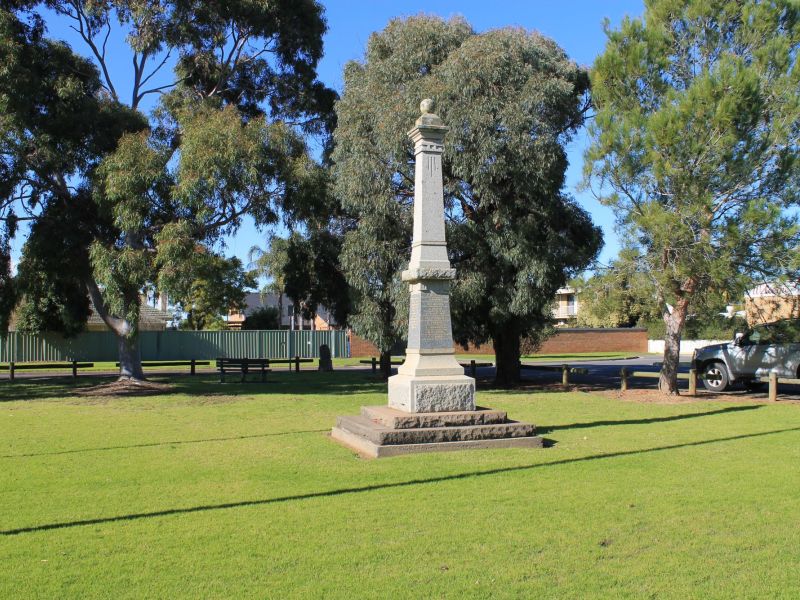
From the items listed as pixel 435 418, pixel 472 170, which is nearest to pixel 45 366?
pixel 472 170

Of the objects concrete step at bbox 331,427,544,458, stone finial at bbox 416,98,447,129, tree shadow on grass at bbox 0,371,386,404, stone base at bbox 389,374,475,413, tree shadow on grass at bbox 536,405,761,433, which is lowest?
tree shadow on grass at bbox 0,371,386,404

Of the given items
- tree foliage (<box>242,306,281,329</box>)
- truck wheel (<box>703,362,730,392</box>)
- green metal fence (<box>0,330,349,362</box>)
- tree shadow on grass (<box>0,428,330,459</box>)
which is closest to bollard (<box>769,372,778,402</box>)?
truck wheel (<box>703,362,730,392</box>)

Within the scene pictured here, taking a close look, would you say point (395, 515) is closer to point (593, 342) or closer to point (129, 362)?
point (129, 362)

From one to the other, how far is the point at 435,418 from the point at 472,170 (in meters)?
9.66

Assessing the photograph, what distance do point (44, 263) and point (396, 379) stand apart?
1281 centimetres

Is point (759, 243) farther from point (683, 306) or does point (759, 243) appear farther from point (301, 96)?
point (301, 96)

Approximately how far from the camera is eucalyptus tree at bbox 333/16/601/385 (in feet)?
60.8

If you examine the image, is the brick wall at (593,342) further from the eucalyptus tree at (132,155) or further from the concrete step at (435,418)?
the concrete step at (435,418)

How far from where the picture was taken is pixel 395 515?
677 cm

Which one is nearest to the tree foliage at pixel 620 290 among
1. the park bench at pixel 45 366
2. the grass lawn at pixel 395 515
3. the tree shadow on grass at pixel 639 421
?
the tree shadow on grass at pixel 639 421

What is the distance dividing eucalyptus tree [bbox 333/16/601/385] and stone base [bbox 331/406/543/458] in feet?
27.6

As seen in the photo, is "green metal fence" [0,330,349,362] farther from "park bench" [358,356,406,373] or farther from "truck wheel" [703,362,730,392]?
"truck wheel" [703,362,730,392]

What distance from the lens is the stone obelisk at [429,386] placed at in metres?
10.0

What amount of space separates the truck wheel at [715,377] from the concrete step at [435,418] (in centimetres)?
1200
